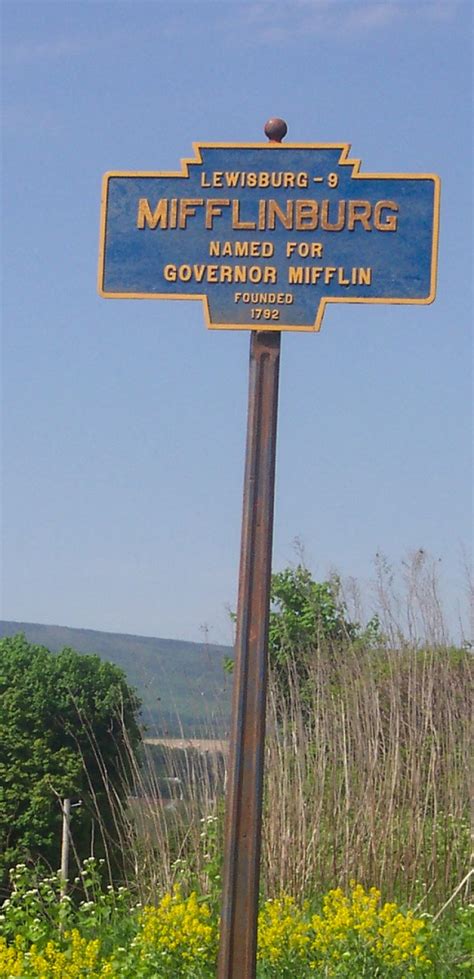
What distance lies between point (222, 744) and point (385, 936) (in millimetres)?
1580

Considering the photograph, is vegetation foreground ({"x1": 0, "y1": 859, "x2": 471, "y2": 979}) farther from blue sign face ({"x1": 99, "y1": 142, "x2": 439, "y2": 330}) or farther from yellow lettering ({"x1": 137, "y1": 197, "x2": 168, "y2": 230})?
yellow lettering ({"x1": 137, "y1": 197, "x2": 168, "y2": 230})

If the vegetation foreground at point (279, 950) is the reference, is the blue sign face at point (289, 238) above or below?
above

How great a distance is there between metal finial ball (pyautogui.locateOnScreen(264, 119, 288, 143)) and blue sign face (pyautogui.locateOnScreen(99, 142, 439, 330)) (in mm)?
62

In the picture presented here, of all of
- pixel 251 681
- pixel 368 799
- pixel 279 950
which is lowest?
pixel 279 950

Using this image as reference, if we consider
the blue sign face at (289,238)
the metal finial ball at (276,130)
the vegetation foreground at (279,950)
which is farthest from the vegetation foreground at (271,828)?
the metal finial ball at (276,130)

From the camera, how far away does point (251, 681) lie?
3754 millimetres

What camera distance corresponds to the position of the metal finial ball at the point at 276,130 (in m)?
3.92

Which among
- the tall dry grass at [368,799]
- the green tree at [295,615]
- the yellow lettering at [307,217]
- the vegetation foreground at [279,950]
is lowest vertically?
the vegetation foreground at [279,950]

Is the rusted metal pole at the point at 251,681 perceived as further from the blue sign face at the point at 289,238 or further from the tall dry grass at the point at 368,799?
the tall dry grass at the point at 368,799

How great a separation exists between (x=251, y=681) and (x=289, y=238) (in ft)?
4.17

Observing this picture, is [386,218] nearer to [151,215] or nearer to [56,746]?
[151,215]

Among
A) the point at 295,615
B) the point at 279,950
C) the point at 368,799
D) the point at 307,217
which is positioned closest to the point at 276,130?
the point at 307,217

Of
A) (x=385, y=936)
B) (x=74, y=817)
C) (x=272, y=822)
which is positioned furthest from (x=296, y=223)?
(x=74, y=817)

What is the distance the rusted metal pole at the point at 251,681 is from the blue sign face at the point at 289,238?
0.48 ft
